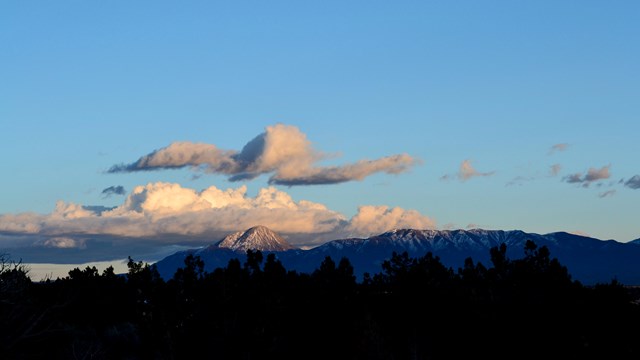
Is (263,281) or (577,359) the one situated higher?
(263,281)

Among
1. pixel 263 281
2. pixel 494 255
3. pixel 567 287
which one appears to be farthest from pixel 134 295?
pixel 567 287

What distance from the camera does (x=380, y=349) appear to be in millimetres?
87062

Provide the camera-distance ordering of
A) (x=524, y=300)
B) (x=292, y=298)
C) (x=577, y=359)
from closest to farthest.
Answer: (x=577, y=359)
(x=524, y=300)
(x=292, y=298)

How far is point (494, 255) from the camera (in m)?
100

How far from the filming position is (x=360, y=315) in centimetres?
9656

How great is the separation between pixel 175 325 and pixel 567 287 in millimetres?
45623

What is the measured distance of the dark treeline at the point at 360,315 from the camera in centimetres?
7969

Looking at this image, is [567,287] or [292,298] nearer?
[567,287]

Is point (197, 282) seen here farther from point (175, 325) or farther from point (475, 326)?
point (475, 326)

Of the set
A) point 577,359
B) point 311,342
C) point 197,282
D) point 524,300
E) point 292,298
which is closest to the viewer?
point 577,359

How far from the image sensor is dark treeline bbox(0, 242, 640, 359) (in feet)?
261

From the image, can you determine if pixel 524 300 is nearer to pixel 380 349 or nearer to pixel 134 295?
pixel 380 349

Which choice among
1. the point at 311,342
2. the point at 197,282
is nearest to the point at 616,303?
the point at 311,342

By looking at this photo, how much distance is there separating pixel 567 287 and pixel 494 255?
15.0 meters
